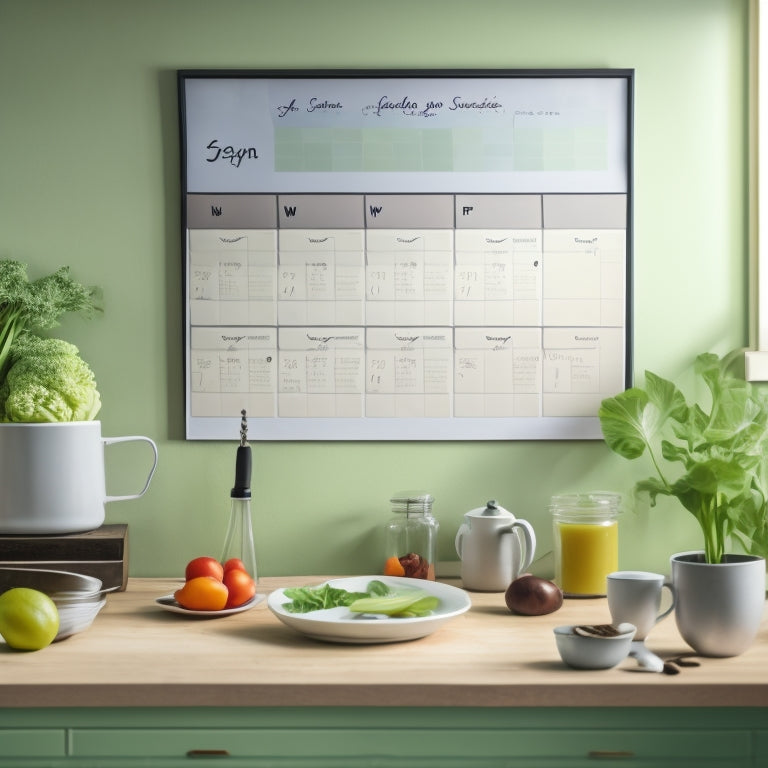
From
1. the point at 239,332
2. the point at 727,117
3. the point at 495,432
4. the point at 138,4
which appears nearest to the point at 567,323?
the point at 495,432

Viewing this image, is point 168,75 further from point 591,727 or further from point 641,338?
point 591,727

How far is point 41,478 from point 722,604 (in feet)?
3.84

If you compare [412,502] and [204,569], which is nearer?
[204,569]

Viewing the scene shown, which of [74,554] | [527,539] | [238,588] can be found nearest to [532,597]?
[527,539]

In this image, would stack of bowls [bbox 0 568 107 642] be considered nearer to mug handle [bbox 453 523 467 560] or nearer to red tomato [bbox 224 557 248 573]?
red tomato [bbox 224 557 248 573]

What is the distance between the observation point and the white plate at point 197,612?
56.9 inches

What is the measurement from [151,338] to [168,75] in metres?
0.54

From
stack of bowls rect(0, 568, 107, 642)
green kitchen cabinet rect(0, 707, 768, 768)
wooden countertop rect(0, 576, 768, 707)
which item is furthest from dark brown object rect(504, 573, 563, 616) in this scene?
stack of bowls rect(0, 568, 107, 642)

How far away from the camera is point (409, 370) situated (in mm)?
1753

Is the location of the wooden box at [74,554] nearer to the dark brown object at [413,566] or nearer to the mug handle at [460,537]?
the dark brown object at [413,566]

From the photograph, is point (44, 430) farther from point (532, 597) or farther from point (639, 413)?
point (639, 413)

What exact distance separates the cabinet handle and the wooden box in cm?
48

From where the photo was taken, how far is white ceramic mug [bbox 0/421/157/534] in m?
1.56

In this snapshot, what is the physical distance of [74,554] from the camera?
1.56m
